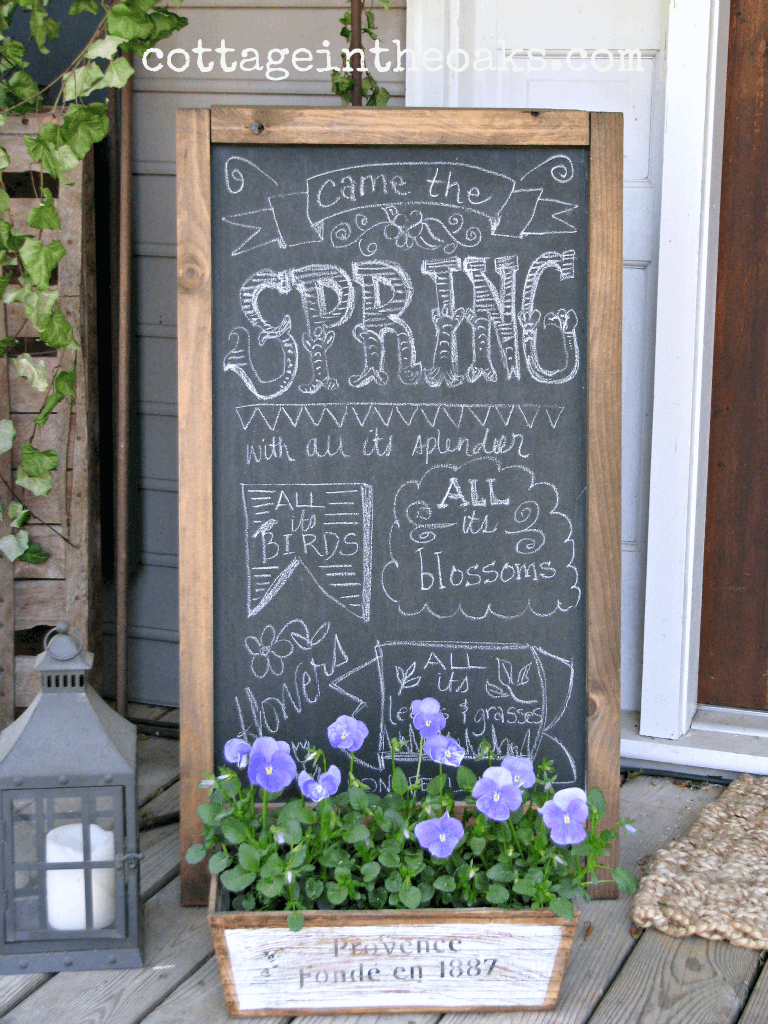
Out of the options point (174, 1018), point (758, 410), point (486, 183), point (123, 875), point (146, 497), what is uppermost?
point (486, 183)

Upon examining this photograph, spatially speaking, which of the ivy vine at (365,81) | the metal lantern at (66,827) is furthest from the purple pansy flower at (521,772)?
the ivy vine at (365,81)

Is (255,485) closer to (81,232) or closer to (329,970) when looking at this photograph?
(329,970)

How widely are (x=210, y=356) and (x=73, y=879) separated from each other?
0.92 m

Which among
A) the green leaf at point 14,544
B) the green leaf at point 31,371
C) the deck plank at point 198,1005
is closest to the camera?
the deck plank at point 198,1005

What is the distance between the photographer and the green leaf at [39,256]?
6.23 feet

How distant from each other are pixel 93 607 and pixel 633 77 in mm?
1857

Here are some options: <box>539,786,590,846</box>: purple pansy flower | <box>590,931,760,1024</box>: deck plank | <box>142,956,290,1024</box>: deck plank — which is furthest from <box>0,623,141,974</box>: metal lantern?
<box>590,931,760,1024</box>: deck plank

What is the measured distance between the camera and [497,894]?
148 centimetres

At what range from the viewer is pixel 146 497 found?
9.12ft

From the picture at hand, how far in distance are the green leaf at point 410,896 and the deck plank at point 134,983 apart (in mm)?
446

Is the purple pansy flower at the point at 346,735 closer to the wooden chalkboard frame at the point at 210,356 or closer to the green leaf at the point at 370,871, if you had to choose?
the green leaf at the point at 370,871

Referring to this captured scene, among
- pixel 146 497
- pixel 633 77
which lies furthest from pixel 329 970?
pixel 633 77

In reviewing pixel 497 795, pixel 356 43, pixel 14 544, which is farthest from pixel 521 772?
pixel 356 43

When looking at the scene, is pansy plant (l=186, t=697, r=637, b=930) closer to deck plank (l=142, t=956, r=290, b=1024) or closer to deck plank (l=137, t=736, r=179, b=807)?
deck plank (l=142, t=956, r=290, b=1024)
